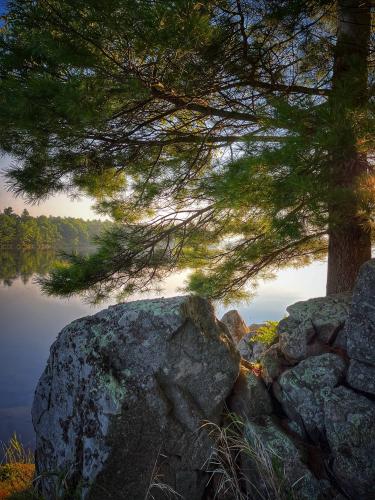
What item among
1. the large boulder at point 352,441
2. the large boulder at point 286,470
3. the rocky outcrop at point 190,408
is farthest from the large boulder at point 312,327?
the large boulder at point 286,470

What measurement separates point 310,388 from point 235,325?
5.69 meters

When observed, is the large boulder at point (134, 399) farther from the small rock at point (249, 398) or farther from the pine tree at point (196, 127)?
the pine tree at point (196, 127)

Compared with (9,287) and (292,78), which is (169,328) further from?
(9,287)

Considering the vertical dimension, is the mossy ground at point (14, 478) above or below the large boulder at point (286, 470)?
below

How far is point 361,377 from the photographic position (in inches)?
122

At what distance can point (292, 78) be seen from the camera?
401 cm

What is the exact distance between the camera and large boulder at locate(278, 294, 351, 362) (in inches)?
149

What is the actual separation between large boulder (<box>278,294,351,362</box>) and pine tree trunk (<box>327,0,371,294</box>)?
0.65 m

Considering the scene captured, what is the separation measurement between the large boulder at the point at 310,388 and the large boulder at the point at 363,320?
282 millimetres

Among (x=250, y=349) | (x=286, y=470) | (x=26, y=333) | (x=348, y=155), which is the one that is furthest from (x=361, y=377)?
(x=26, y=333)

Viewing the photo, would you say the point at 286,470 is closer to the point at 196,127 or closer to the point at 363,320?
the point at 363,320

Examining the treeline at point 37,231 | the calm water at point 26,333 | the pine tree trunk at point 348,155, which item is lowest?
the calm water at point 26,333

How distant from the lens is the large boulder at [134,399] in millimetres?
2787

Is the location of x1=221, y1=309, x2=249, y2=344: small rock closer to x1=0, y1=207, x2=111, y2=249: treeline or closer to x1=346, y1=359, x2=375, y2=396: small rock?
x1=346, y1=359, x2=375, y2=396: small rock
